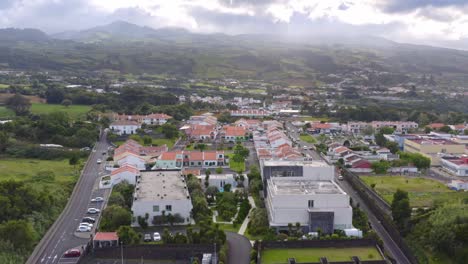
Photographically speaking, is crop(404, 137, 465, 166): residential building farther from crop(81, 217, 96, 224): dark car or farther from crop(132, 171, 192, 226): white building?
crop(81, 217, 96, 224): dark car

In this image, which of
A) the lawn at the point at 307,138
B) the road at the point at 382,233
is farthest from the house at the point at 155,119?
the road at the point at 382,233

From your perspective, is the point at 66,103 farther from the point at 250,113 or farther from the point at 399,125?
the point at 399,125

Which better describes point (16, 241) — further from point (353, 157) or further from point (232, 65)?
point (232, 65)

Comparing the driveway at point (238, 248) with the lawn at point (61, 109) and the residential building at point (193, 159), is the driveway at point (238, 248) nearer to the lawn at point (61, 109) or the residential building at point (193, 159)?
the residential building at point (193, 159)

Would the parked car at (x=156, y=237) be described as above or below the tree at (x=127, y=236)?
below

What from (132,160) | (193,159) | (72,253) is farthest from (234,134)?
(72,253)

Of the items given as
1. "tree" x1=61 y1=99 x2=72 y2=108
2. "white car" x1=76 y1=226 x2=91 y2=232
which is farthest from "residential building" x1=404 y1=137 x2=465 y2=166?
"tree" x1=61 y1=99 x2=72 y2=108
